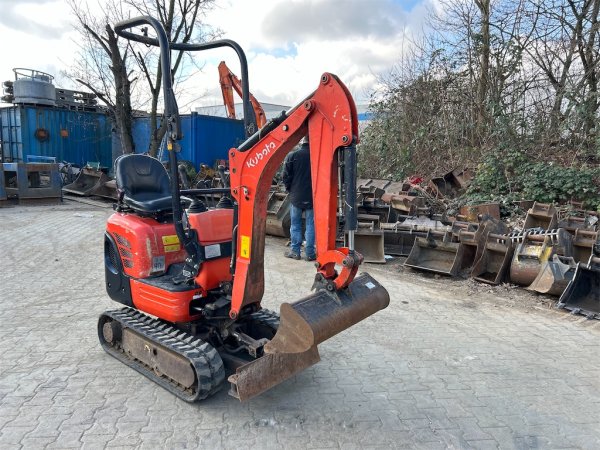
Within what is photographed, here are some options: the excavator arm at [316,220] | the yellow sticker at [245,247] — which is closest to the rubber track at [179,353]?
the excavator arm at [316,220]

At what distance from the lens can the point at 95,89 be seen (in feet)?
59.6

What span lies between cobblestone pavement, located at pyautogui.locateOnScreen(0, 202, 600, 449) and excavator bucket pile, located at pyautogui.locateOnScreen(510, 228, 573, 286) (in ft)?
2.52

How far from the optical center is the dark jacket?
7.50m

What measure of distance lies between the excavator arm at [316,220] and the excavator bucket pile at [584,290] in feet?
11.7

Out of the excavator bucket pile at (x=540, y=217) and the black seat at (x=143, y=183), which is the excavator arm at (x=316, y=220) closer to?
the black seat at (x=143, y=183)

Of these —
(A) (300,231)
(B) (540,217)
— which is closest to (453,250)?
(B) (540,217)

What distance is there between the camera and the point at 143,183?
4.28 metres

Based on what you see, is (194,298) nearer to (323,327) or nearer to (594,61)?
(323,327)

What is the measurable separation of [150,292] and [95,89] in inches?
666

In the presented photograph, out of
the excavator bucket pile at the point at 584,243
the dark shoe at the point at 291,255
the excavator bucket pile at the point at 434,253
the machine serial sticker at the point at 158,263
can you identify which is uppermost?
the machine serial sticker at the point at 158,263

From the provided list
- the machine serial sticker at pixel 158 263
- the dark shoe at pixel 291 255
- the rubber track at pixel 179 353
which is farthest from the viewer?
the dark shoe at pixel 291 255

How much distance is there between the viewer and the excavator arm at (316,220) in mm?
2803

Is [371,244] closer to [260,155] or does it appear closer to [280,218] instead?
[280,218]

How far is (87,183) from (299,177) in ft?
32.4
